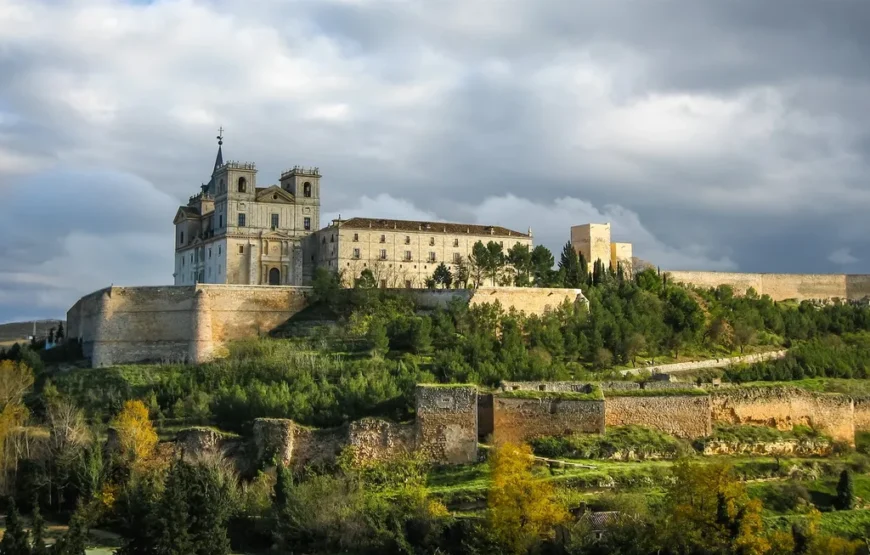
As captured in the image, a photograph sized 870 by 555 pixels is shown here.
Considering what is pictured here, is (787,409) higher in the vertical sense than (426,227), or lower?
lower

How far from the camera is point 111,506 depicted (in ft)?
116

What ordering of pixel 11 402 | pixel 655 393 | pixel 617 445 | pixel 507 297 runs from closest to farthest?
pixel 617 445, pixel 655 393, pixel 11 402, pixel 507 297

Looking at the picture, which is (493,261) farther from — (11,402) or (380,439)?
(380,439)

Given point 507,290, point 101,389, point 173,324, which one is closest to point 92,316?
point 173,324

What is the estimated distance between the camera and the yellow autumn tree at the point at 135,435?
36.8 metres

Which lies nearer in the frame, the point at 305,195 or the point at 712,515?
the point at 712,515

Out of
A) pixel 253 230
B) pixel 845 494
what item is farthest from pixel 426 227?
pixel 845 494

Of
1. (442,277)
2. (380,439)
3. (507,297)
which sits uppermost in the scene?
(442,277)

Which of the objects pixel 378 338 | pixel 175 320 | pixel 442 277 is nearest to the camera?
pixel 378 338

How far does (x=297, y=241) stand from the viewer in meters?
60.5

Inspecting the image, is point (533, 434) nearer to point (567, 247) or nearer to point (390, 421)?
point (390, 421)

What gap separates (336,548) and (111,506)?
7285mm

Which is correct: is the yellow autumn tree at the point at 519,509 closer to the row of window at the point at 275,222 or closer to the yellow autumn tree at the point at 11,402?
the yellow autumn tree at the point at 11,402

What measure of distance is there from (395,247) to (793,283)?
69.3 feet
